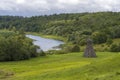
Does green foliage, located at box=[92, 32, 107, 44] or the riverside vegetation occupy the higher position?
the riverside vegetation

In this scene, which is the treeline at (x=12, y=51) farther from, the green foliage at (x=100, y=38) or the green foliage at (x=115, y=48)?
the green foliage at (x=100, y=38)

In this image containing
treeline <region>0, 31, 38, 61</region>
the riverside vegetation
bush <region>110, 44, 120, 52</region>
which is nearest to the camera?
the riverside vegetation

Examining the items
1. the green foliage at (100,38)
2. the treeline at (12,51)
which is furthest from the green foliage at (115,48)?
the green foliage at (100,38)

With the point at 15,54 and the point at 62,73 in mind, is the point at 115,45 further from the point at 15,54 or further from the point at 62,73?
the point at 62,73

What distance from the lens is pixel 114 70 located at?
4156 cm

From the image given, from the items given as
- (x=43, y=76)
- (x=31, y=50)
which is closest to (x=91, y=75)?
(x=43, y=76)

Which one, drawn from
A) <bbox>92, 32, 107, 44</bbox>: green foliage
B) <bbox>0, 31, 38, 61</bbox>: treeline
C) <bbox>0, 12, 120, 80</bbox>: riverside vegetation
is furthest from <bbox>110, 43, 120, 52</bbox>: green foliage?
<bbox>92, 32, 107, 44</bbox>: green foliage

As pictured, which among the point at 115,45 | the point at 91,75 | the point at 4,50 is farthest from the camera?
the point at 115,45

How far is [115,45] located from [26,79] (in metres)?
78.2

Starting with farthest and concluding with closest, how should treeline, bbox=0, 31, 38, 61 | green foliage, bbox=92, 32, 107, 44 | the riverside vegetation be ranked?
green foliage, bbox=92, 32, 107, 44, treeline, bbox=0, 31, 38, 61, the riverside vegetation

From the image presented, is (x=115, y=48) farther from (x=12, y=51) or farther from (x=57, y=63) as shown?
(x=57, y=63)

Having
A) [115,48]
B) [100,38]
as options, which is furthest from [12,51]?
[100,38]

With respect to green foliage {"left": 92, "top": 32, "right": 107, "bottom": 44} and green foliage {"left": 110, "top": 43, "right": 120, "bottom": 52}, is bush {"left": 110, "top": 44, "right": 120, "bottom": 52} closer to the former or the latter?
green foliage {"left": 110, "top": 43, "right": 120, "bottom": 52}

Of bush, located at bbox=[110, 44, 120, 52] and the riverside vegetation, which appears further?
bush, located at bbox=[110, 44, 120, 52]
